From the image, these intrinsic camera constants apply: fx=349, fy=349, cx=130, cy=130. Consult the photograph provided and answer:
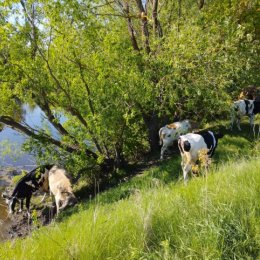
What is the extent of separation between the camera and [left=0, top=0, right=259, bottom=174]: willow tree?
1031cm

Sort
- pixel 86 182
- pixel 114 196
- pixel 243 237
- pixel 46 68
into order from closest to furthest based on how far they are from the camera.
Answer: pixel 243 237 < pixel 114 196 < pixel 46 68 < pixel 86 182

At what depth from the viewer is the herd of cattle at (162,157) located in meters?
9.49

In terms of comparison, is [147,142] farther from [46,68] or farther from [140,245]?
[140,245]

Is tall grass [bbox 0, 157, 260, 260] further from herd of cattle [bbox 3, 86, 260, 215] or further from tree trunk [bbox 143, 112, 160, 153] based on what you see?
tree trunk [bbox 143, 112, 160, 153]

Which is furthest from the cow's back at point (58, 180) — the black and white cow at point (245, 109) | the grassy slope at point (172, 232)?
the black and white cow at point (245, 109)

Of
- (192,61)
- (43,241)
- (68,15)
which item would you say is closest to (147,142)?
(192,61)

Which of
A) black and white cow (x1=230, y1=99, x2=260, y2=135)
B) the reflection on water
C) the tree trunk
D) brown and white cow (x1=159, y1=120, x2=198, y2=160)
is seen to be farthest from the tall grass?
black and white cow (x1=230, y1=99, x2=260, y2=135)

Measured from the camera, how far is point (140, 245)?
3822mm

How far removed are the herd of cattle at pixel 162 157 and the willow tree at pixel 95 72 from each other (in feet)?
2.27

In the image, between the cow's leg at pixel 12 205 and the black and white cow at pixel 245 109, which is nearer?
the cow's leg at pixel 12 205

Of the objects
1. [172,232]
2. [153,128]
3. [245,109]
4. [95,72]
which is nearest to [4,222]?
[95,72]

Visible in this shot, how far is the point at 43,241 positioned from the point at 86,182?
8284 millimetres

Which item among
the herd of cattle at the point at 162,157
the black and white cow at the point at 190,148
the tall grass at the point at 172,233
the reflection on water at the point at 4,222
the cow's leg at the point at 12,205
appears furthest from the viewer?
the cow's leg at the point at 12,205

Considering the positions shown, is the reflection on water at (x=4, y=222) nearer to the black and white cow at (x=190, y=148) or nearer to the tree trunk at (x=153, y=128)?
the black and white cow at (x=190, y=148)
